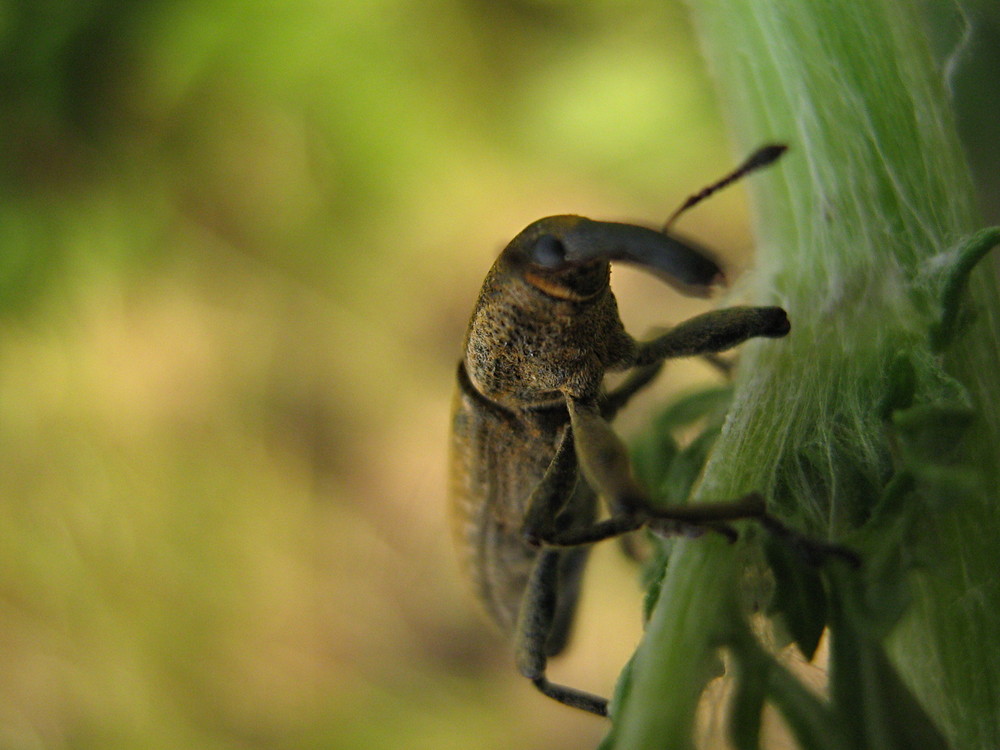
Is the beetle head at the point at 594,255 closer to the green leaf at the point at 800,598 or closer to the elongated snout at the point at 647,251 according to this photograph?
the elongated snout at the point at 647,251

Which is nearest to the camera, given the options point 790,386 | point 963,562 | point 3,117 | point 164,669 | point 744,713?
point 744,713

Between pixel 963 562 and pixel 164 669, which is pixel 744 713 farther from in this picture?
pixel 164 669

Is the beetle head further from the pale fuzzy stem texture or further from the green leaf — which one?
the green leaf

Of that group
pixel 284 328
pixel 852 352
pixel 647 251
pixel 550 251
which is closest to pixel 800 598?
pixel 852 352

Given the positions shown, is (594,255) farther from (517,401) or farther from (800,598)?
(800,598)

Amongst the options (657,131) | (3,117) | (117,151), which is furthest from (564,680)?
(3,117)

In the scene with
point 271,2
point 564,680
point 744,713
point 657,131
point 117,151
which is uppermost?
point 271,2

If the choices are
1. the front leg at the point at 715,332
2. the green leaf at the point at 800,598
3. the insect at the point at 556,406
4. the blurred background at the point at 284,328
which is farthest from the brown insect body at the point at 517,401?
the blurred background at the point at 284,328
